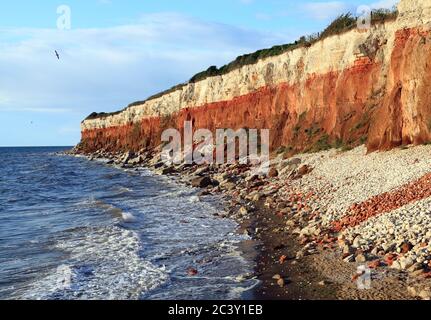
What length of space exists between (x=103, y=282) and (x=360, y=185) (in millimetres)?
11048

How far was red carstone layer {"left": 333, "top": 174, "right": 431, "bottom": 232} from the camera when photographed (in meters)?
14.2

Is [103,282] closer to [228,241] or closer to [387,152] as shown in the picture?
[228,241]

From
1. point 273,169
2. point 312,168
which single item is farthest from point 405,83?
point 273,169

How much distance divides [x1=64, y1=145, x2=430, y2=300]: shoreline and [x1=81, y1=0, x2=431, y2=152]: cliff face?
237 inches

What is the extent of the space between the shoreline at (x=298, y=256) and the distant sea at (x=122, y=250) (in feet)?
2.27

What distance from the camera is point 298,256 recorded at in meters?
12.4

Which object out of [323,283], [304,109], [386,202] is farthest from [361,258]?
[304,109]

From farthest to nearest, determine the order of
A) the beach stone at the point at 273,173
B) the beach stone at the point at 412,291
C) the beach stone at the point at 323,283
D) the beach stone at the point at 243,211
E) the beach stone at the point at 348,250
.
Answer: the beach stone at the point at 273,173, the beach stone at the point at 243,211, the beach stone at the point at 348,250, the beach stone at the point at 323,283, the beach stone at the point at 412,291

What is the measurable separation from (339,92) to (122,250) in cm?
2162

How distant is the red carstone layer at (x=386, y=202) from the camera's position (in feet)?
46.5

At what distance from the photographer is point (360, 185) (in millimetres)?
18594

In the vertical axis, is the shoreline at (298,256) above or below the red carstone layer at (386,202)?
below

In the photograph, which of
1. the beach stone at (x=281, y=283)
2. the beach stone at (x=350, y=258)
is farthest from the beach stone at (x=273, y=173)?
the beach stone at (x=281, y=283)

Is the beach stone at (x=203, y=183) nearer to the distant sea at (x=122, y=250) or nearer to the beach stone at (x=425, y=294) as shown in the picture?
the distant sea at (x=122, y=250)
